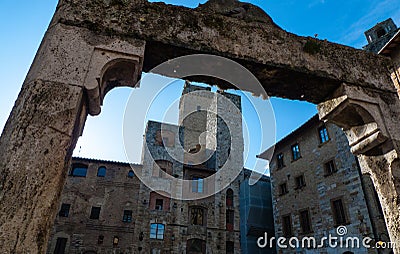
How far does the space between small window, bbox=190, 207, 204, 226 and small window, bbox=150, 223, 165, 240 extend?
2.55 m

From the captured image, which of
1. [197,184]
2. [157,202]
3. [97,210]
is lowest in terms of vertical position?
[97,210]

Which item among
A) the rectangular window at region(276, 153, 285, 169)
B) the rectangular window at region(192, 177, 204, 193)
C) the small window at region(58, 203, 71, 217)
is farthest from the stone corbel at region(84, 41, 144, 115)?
the rectangular window at region(192, 177, 204, 193)

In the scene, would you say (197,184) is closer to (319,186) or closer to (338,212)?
(319,186)

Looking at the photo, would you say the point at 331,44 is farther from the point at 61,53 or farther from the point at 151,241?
the point at 151,241

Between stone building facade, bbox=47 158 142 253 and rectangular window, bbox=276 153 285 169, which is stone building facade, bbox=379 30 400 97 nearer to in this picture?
rectangular window, bbox=276 153 285 169

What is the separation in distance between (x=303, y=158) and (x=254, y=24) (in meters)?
15.5

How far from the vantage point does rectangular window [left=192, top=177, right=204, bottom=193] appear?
23.5 m

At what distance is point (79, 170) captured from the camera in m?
21.5

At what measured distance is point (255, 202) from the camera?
2317cm

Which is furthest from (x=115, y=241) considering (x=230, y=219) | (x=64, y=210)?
(x=230, y=219)

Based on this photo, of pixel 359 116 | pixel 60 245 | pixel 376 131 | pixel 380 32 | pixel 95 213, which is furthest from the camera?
pixel 380 32

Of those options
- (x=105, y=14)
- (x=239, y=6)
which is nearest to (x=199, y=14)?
(x=239, y=6)

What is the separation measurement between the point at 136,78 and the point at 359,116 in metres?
2.94

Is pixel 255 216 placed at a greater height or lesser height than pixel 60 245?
greater
